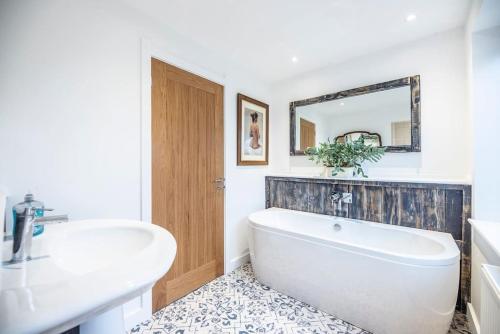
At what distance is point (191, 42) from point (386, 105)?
2052 millimetres

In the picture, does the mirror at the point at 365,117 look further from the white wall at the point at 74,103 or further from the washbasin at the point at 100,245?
the washbasin at the point at 100,245

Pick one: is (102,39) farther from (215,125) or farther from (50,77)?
(215,125)

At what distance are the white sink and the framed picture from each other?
5.39 feet

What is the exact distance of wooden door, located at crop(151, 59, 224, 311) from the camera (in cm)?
185

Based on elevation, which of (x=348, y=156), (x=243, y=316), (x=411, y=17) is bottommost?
(x=243, y=316)

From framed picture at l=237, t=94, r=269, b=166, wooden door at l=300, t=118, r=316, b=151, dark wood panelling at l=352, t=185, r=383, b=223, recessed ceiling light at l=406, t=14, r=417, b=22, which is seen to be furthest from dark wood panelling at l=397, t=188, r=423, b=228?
framed picture at l=237, t=94, r=269, b=166

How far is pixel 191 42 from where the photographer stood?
209 centimetres

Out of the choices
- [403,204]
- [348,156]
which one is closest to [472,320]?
[403,204]

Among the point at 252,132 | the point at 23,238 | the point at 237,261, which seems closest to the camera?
the point at 23,238

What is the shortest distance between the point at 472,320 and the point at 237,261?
2027 mm

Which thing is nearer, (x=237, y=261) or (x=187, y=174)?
(x=187, y=174)

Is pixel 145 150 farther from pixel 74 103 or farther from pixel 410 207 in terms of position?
pixel 410 207

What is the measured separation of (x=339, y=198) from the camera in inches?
93.6

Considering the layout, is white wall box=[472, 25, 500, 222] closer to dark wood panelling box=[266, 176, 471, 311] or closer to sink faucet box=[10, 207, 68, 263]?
dark wood panelling box=[266, 176, 471, 311]
